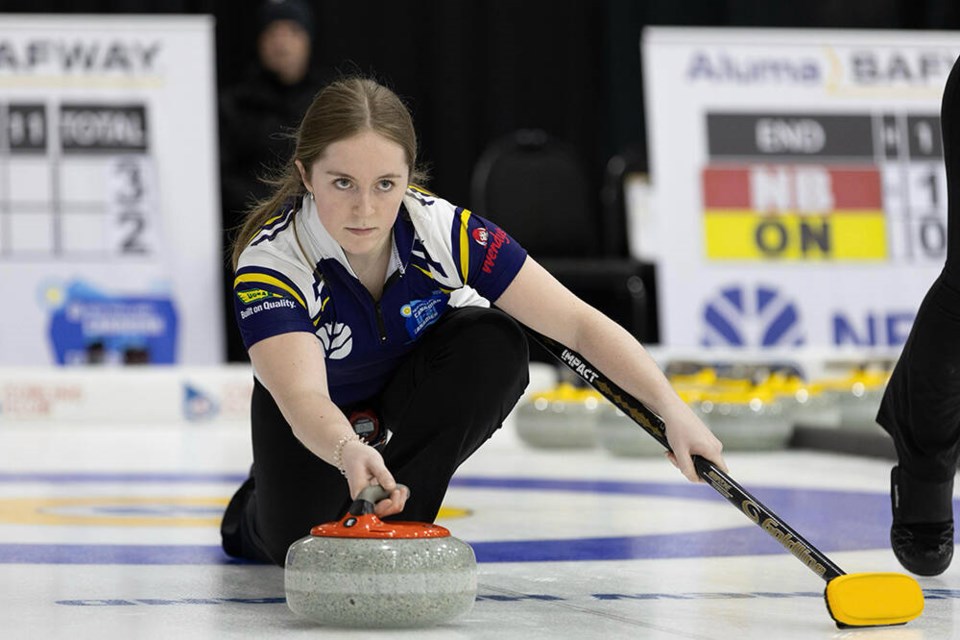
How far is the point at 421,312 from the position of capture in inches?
86.5

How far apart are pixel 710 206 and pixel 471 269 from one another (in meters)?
4.59

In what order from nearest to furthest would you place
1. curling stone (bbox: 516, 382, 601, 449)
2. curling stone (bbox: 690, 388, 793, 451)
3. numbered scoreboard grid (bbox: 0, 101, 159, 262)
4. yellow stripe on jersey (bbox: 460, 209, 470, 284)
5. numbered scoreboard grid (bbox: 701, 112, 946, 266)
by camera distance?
yellow stripe on jersey (bbox: 460, 209, 470, 284) < curling stone (bbox: 690, 388, 793, 451) < curling stone (bbox: 516, 382, 601, 449) < numbered scoreboard grid (bbox: 0, 101, 159, 262) < numbered scoreboard grid (bbox: 701, 112, 946, 266)

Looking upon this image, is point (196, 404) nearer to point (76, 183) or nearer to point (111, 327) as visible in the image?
point (111, 327)

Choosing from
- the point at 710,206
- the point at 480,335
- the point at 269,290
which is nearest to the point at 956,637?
the point at 480,335

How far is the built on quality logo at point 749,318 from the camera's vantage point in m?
6.36

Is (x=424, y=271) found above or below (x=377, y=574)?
above

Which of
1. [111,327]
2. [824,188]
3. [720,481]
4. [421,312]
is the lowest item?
[720,481]

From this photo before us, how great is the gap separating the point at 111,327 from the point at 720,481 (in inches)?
181

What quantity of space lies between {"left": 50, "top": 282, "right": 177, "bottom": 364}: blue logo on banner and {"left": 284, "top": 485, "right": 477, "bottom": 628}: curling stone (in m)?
4.49

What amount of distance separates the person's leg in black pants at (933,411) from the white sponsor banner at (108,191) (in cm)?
425

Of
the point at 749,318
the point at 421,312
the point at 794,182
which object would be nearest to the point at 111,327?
the point at 749,318

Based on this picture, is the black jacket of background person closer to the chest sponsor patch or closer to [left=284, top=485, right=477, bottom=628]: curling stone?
the chest sponsor patch

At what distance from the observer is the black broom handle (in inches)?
72.4

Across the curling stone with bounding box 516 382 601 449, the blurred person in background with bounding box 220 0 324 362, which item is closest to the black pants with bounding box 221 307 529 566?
the curling stone with bounding box 516 382 601 449
